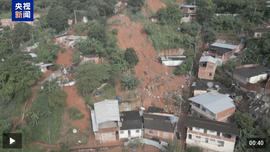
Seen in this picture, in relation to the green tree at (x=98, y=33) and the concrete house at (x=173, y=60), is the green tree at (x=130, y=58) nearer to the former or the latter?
the green tree at (x=98, y=33)

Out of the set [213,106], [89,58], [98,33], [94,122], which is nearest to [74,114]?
[94,122]

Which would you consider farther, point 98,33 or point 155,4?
point 155,4

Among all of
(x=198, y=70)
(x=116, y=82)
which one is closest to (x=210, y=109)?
(x=198, y=70)

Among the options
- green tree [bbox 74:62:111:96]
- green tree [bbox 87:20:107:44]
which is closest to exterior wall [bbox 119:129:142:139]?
green tree [bbox 74:62:111:96]

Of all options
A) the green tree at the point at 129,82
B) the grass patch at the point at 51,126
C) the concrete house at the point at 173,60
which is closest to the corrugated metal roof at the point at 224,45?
the concrete house at the point at 173,60

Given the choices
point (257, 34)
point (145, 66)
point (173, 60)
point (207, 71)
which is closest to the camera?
point (207, 71)
